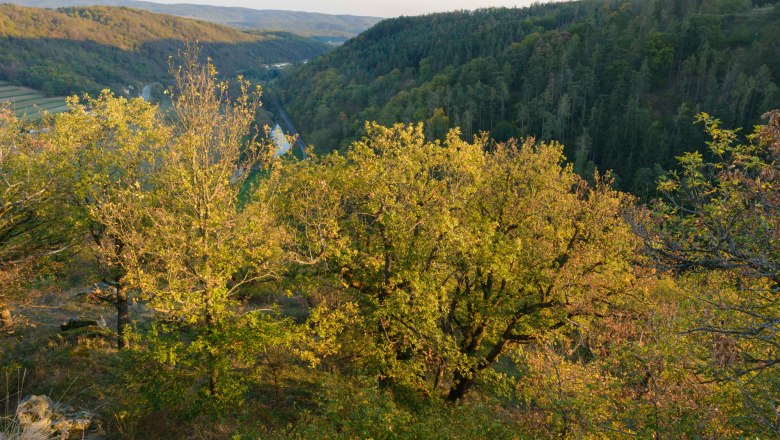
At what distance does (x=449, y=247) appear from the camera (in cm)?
2038

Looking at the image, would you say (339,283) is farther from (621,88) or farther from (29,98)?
(29,98)

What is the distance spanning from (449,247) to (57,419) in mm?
18054

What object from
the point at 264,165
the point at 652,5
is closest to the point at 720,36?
the point at 652,5

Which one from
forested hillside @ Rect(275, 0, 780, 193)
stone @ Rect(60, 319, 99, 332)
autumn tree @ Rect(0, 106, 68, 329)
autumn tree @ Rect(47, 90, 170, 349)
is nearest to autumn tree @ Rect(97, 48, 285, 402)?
autumn tree @ Rect(47, 90, 170, 349)

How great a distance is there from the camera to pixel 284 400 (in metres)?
23.9

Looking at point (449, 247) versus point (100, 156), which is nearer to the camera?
point (449, 247)

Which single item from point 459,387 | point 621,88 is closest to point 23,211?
point 459,387

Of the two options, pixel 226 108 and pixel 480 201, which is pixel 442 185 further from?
pixel 226 108

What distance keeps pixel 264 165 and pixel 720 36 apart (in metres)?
194

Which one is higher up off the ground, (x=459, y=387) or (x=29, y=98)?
(x=29, y=98)

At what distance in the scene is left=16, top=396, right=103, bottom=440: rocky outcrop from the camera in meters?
14.9

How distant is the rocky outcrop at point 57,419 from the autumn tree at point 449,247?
1044 centimetres

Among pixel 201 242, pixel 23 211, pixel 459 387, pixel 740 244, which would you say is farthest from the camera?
pixel 459 387

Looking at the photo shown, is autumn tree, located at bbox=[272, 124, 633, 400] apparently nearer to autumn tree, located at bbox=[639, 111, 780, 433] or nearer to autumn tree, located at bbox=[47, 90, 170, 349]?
autumn tree, located at bbox=[47, 90, 170, 349]
